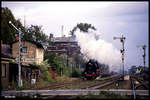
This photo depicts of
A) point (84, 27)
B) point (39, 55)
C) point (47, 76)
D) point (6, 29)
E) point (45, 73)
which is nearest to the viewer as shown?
point (47, 76)

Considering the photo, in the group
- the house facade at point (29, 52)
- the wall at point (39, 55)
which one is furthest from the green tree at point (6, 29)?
the wall at point (39, 55)

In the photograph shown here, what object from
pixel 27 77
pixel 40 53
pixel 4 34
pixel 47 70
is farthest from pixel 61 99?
pixel 4 34

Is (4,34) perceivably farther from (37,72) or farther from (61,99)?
(61,99)

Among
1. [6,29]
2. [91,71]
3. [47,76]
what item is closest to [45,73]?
[47,76]

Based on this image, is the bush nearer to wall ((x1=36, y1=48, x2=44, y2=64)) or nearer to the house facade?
the house facade

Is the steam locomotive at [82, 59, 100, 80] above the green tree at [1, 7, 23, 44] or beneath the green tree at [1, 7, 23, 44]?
beneath

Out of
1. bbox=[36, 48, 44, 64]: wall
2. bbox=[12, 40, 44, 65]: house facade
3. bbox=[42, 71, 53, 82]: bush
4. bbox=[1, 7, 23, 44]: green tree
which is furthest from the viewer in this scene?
bbox=[1, 7, 23, 44]: green tree

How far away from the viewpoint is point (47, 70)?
3784cm

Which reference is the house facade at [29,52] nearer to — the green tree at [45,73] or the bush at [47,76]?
the green tree at [45,73]

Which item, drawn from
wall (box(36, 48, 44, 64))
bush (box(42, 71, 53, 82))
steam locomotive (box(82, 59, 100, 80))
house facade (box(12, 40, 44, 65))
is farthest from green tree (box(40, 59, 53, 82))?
steam locomotive (box(82, 59, 100, 80))

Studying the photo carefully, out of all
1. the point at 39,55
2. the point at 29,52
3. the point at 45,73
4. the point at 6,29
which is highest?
the point at 6,29

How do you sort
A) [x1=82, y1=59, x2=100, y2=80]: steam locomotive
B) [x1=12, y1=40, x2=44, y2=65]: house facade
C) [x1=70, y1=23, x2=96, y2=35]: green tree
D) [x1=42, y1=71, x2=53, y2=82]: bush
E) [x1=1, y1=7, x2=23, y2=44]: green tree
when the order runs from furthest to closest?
1. [x1=70, y1=23, x2=96, y2=35]: green tree
2. [x1=1, y1=7, x2=23, y2=44]: green tree
3. [x1=82, y1=59, x2=100, y2=80]: steam locomotive
4. [x1=12, y1=40, x2=44, y2=65]: house facade
5. [x1=42, y1=71, x2=53, y2=82]: bush

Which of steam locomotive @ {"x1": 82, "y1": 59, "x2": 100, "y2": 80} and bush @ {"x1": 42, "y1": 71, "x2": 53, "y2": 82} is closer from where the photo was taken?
bush @ {"x1": 42, "y1": 71, "x2": 53, "y2": 82}

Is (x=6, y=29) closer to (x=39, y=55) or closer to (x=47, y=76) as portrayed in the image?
(x=39, y=55)
